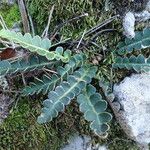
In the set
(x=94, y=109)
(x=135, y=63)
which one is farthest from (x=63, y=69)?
(x=135, y=63)

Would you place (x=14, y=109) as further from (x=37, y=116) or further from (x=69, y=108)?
(x=69, y=108)

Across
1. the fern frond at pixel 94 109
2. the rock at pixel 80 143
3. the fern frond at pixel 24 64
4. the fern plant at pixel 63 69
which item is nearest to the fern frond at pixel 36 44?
the fern plant at pixel 63 69

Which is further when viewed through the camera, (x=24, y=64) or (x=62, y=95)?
(x=24, y=64)

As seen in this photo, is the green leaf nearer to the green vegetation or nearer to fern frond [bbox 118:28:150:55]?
the green vegetation

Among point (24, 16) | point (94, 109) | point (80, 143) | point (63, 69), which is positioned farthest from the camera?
point (24, 16)

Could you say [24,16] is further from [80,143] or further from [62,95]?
[80,143]
